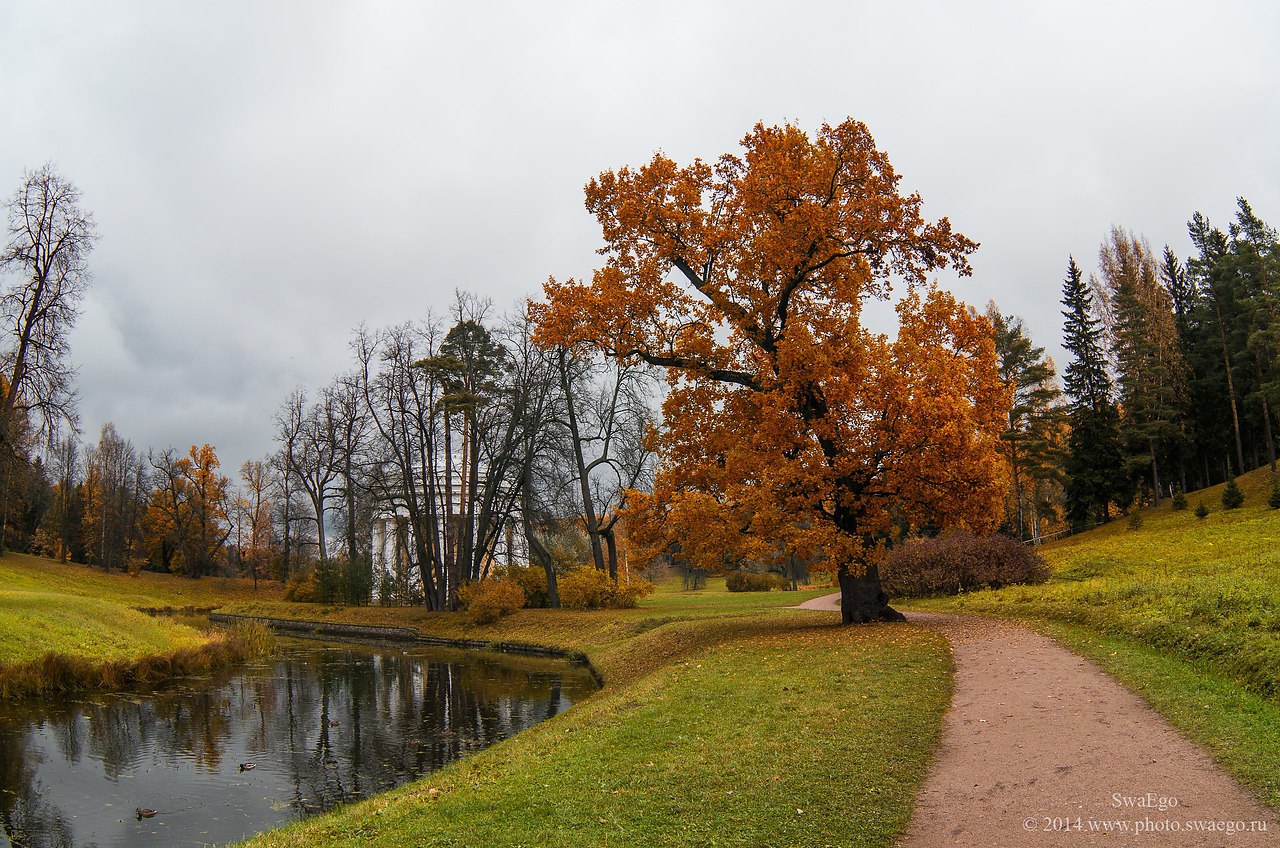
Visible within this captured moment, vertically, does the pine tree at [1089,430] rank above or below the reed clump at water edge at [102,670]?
above

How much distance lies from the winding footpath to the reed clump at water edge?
17570 millimetres

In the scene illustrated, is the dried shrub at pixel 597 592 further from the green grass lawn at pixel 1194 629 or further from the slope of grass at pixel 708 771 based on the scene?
the slope of grass at pixel 708 771

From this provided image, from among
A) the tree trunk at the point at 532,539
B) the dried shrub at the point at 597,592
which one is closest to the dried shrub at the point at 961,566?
the dried shrub at the point at 597,592

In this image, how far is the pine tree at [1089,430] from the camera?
41281 millimetres

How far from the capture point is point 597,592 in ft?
99.9

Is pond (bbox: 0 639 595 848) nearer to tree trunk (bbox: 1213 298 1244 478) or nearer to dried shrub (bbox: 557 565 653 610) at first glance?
dried shrub (bbox: 557 565 653 610)

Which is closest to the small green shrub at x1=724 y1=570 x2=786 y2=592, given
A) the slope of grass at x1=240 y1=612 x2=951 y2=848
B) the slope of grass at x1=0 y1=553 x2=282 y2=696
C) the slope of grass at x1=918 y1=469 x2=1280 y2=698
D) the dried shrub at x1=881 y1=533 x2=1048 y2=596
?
the slope of grass at x1=918 y1=469 x2=1280 y2=698

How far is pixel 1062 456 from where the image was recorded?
141 ft

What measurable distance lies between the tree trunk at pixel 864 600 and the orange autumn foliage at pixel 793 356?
10.3 inches

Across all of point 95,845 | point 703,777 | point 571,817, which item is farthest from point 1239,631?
point 95,845

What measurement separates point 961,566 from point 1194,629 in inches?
512

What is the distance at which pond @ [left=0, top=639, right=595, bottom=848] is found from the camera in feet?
28.8

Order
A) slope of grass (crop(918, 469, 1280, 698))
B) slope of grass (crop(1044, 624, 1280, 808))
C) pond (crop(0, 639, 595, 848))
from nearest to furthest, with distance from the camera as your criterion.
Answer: slope of grass (crop(1044, 624, 1280, 808))
pond (crop(0, 639, 595, 848))
slope of grass (crop(918, 469, 1280, 698))

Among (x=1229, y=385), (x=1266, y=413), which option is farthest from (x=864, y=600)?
(x=1229, y=385)
